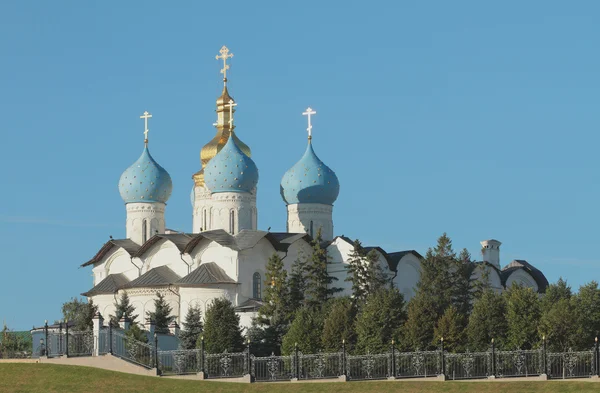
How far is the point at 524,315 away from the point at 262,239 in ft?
38.7

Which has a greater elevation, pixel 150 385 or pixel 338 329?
pixel 338 329

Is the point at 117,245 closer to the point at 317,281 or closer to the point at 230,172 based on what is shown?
the point at 230,172

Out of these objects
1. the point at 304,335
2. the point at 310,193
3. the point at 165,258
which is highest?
the point at 310,193

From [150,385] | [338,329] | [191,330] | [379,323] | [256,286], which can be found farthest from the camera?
[256,286]

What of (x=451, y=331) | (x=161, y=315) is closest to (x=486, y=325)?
(x=451, y=331)

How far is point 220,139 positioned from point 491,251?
12.5 m

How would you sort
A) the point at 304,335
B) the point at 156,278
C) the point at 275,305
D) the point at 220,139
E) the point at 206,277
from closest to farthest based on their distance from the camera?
the point at 304,335 → the point at 275,305 → the point at 206,277 → the point at 156,278 → the point at 220,139

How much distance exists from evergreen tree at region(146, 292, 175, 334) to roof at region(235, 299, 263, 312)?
2.39 m

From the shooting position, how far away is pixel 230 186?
50.9 m

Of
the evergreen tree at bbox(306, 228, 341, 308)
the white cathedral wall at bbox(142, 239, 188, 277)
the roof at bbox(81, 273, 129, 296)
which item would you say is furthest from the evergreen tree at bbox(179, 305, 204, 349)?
the roof at bbox(81, 273, 129, 296)

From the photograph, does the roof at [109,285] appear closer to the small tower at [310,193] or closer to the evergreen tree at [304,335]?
the small tower at [310,193]

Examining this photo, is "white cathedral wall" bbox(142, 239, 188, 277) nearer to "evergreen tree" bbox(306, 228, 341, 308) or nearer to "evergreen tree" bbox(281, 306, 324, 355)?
"evergreen tree" bbox(306, 228, 341, 308)

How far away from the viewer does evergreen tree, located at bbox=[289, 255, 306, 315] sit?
46625 millimetres

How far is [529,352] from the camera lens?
36.7 m
